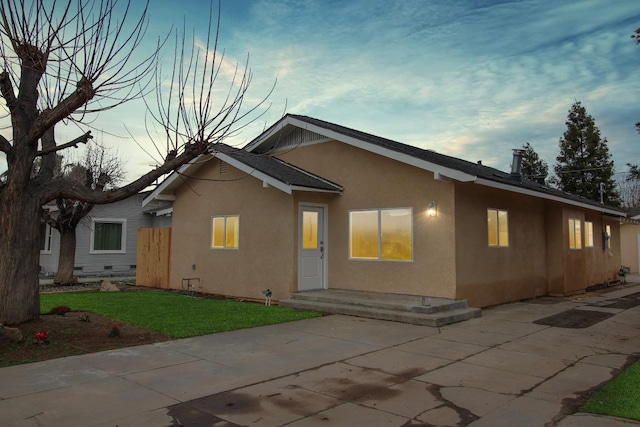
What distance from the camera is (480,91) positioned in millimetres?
14875

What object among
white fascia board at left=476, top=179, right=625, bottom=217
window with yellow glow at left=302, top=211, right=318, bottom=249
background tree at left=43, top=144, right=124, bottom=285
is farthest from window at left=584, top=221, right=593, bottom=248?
background tree at left=43, top=144, right=124, bottom=285

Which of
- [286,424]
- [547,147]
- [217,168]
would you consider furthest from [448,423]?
[547,147]

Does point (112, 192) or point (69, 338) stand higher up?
point (112, 192)

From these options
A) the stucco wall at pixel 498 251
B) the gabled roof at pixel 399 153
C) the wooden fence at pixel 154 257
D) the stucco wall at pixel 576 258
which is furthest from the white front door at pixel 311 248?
the stucco wall at pixel 576 258

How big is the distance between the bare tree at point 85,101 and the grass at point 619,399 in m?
5.98

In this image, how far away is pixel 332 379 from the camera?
5297 mm

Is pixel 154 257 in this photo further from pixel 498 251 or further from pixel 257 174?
pixel 498 251

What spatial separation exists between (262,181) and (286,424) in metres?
8.56

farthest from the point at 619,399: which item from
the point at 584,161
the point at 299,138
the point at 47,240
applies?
the point at 584,161

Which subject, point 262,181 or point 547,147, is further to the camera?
point 547,147

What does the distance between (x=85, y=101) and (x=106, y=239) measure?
1617 cm

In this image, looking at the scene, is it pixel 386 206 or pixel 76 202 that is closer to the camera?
pixel 386 206

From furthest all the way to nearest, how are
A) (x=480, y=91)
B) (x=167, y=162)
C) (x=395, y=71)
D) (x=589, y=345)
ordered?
(x=480, y=91)
(x=395, y=71)
(x=167, y=162)
(x=589, y=345)

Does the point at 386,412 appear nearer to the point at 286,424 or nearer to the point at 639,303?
the point at 286,424
